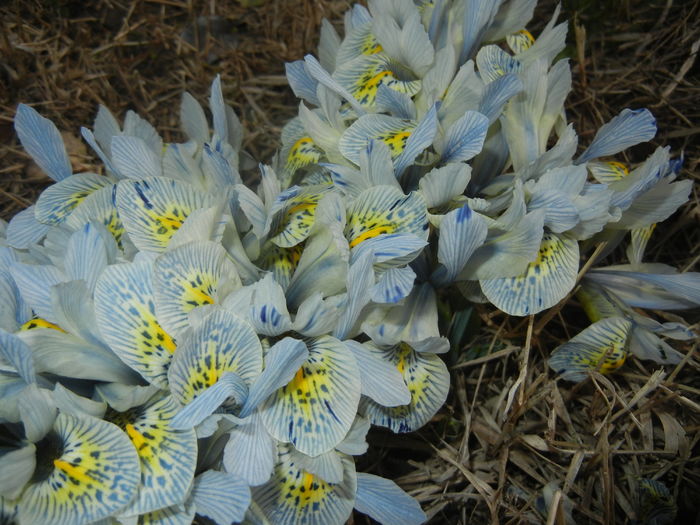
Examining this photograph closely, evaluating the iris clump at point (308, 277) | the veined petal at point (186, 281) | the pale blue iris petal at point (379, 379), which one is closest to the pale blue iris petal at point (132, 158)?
the iris clump at point (308, 277)

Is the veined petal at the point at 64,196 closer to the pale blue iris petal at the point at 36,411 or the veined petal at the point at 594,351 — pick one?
the pale blue iris petal at the point at 36,411

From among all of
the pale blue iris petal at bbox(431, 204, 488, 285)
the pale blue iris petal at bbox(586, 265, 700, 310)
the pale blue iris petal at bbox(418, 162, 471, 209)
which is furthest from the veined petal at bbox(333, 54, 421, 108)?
the pale blue iris petal at bbox(586, 265, 700, 310)

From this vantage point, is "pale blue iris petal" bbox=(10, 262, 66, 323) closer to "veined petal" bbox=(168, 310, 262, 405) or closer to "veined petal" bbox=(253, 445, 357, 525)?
"veined petal" bbox=(168, 310, 262, 405)

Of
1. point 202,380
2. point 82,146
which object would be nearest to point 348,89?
point 202,380

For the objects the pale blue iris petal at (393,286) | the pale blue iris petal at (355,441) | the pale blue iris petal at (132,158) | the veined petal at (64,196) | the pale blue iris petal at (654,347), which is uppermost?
the pale blue iris petal at (132,158)

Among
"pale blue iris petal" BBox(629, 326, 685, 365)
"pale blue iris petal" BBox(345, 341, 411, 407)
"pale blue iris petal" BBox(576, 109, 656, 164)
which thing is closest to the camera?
"pale blue iris petal" BBox(345, 341, 411, 407)

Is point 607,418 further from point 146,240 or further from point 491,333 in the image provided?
point 146,240

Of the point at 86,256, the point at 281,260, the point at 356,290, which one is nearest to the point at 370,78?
the point at 281,260
